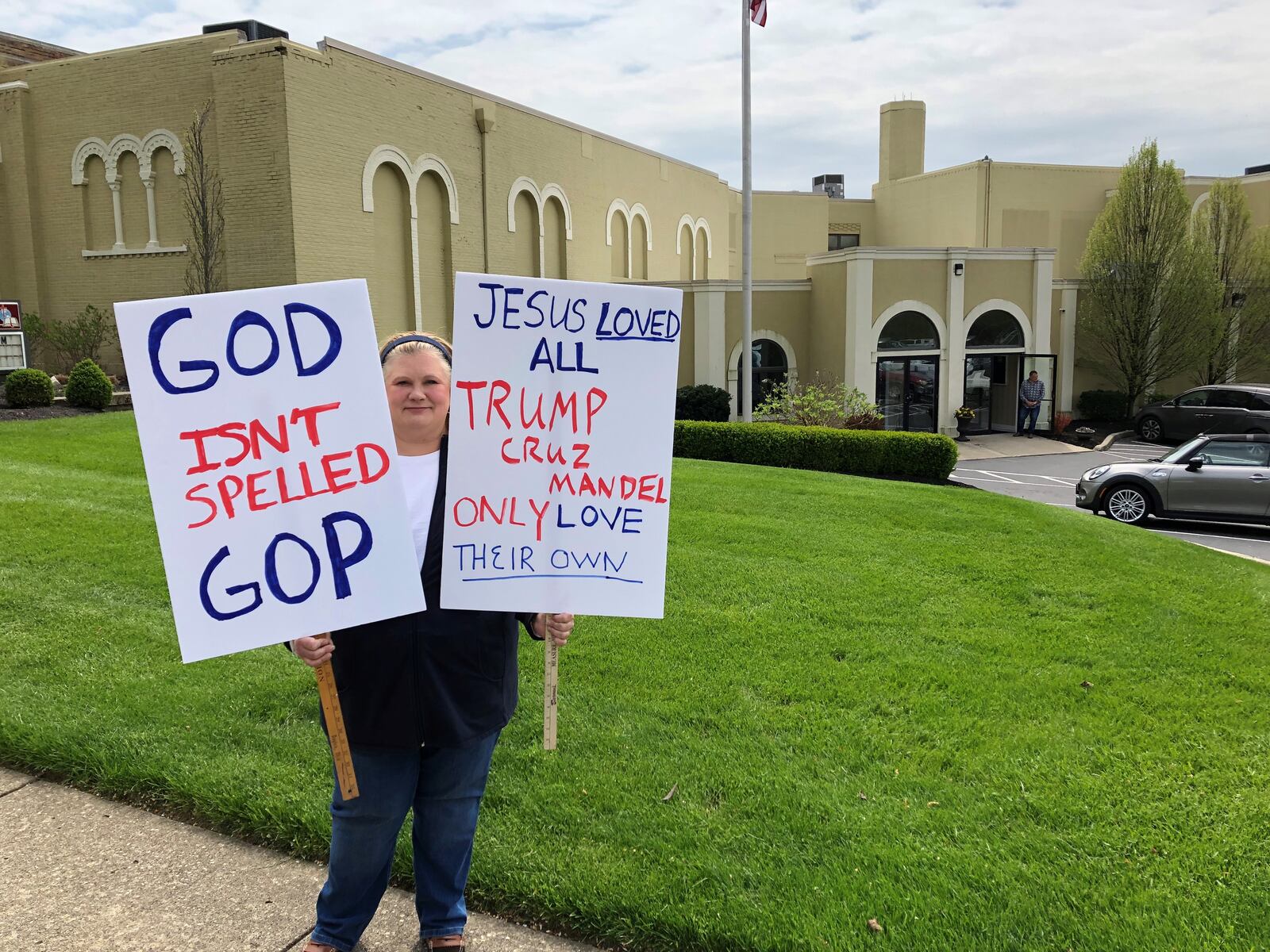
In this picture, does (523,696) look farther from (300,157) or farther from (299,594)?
(300,157)

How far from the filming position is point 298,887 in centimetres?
338

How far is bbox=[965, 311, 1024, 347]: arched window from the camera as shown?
90.5 feet

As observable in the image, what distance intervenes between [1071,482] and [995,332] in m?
9.15

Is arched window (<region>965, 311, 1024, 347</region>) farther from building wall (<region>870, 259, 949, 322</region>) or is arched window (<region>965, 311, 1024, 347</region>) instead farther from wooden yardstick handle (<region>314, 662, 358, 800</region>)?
wooden yardstick handle (<region>314, 662, 358, 800</region>)

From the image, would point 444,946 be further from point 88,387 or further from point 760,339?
point 760,339

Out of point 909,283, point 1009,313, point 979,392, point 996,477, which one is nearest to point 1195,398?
point 1009,313

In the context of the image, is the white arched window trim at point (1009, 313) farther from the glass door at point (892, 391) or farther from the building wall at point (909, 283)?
the glass door at point (892, 391)

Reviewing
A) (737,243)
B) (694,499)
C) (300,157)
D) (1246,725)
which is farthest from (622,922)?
(737,243)

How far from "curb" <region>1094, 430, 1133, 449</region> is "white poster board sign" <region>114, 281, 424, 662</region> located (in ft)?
90.6

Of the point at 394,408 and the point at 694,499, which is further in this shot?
the point at 694,499

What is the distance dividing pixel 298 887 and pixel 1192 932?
3.09 metres

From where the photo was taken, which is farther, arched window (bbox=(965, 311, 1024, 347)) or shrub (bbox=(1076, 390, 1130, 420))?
shrub (bbox=(1076, 390, 1130, 420))

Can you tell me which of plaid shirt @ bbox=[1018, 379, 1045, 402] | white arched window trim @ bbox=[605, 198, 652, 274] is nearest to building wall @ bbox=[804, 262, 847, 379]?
plaid shirt @ bbox=[1018, 379, 1045, 402]

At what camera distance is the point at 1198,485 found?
13.4 meters
